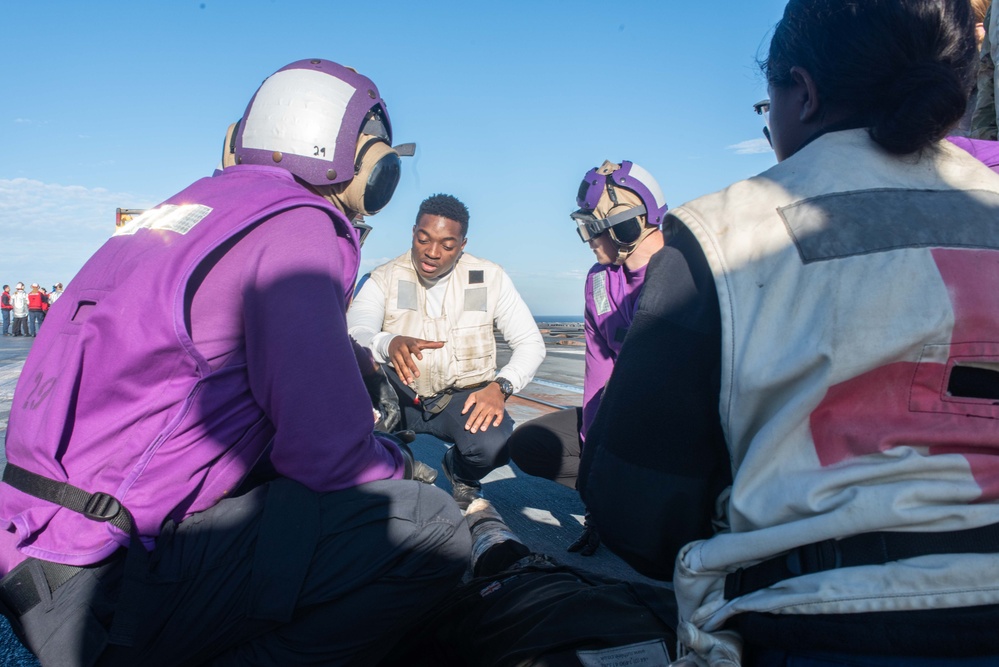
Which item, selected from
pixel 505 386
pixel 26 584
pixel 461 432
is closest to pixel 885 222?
pixel 26 584

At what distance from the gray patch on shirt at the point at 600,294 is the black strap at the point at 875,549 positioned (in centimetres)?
251

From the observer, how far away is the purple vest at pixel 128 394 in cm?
145

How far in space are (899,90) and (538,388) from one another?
6.77 meters

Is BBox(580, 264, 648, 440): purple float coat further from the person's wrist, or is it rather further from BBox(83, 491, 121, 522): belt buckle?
BBox(83, 491, 121, 522): belt buckle

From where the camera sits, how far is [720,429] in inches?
46.2

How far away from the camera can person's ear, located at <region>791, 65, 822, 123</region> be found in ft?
4.15

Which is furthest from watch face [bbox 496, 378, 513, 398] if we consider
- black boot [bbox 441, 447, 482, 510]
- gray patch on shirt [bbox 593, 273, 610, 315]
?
gray patch on shirt [bbox 593, 273, 610, 315]

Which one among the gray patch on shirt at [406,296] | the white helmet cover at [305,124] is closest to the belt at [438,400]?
the gray patch on shirt at [406,296]

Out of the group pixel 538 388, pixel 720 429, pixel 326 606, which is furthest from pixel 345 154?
pixel 538 388

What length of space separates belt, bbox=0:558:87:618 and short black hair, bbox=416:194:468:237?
2.81 m

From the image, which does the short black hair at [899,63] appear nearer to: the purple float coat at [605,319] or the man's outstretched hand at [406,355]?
the purple float coat at [605,319]

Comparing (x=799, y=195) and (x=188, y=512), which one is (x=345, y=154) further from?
(x=799, y=195)

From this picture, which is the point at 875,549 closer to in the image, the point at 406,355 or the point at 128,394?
the point at 128,394

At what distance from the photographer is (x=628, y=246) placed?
349cm
